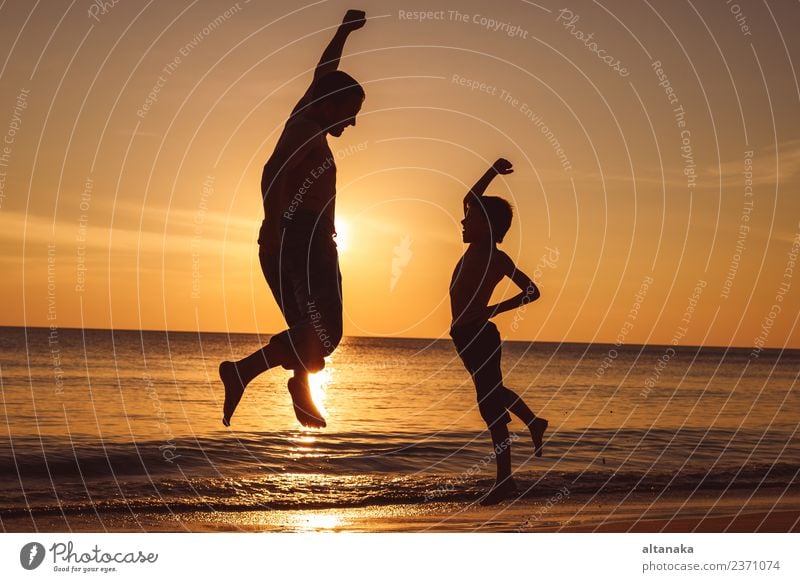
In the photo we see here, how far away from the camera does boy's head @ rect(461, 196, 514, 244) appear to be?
1012 centimetres

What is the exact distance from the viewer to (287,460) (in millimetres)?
24438

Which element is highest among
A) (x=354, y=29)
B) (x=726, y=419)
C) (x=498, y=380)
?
(x=354, y=29)

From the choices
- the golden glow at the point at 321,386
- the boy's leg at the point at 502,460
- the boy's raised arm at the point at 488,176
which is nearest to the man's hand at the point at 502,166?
the boy's raised arm at the point at 488,176

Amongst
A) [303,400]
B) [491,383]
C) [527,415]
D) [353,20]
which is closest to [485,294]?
[491,383]

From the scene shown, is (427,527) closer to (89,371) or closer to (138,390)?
(138,390)

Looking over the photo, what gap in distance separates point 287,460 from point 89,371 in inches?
1582

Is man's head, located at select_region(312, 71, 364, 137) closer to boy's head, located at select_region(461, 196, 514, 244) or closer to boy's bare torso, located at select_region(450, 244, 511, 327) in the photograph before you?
boy's head, located at select_region(461, 196, 514, 244)

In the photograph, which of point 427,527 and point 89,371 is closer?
point 427,527
